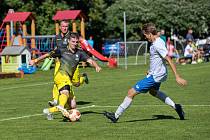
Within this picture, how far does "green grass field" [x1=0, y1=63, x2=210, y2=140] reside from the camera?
38.2 feet

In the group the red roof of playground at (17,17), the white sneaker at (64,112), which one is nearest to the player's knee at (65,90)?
the white sneaker at (64,112)

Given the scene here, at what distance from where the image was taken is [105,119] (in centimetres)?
1411

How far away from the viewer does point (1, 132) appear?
40.4ft

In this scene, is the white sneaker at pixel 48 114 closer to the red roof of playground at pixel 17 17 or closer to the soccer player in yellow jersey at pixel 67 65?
the soccer player in yellow jersey at pixel 67 65

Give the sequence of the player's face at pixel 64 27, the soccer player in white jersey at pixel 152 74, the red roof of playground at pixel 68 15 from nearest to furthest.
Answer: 1. the soccer player in white jersey at pixel 152 74
2. the player's face at pixel 64 27
3. the red roof of playground at pixel 68 15

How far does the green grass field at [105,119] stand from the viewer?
11633mm

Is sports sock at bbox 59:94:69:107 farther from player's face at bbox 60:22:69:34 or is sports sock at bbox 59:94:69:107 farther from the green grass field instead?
player's face at bbox 60:22:69:34

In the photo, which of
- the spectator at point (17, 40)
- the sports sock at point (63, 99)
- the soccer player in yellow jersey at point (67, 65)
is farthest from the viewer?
the spectator at point (17, 40)

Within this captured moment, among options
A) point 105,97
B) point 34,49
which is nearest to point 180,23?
point 34,49

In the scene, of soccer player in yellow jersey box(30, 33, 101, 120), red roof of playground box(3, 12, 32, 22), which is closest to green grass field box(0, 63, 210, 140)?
soccer player in yellow jersey box(30, 33, 101, 120)

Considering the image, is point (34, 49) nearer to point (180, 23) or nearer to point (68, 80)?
point (68, 80)

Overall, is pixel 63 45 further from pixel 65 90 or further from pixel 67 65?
pixel 65 90

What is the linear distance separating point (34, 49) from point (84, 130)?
28.9m

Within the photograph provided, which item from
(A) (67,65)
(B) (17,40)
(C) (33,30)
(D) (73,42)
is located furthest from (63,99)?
(C) (33,30)
